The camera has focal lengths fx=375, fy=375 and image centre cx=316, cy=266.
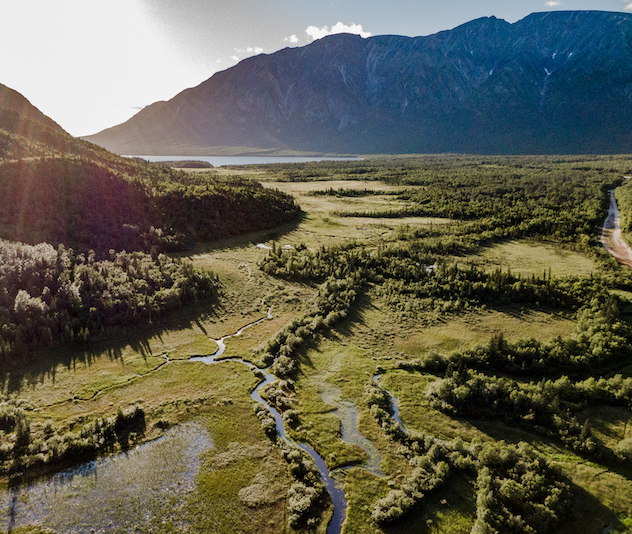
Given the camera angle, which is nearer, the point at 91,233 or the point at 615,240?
the point at 91,233

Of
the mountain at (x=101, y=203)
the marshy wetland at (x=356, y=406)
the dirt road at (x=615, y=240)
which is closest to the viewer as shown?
the marshy wetland at (x=356, y=406)

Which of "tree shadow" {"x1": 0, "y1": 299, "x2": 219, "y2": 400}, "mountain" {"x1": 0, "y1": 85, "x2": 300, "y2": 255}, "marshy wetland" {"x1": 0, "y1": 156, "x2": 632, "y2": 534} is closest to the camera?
"marshy wetland" {"x1": 0, "y1": 156, "x2": 632, "y2": 534}

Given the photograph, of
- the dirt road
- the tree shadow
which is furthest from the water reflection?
the dirt road

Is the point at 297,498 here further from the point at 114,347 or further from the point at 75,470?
the point at 114,347

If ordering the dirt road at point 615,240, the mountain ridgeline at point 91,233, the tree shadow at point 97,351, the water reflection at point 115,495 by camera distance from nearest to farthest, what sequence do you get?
the water reflection at point 115,495 → the tree shadow at point 97,351 → the mountain ridgeline at point 91,233 → the dirt road at point 615,240

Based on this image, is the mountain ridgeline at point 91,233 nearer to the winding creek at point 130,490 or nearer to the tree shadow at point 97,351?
the tree shadow at point 97,351

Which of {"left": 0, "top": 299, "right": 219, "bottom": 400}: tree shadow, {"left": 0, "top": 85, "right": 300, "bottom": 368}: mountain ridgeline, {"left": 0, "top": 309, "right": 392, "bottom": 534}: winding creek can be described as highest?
{"left": 0, "top": 85, "right": 300, "bottom": 368}: mountain ridgeline

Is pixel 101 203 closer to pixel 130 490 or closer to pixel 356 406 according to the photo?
pixel 130 490

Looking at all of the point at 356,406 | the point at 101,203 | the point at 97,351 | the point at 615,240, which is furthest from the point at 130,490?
the point at 615,240

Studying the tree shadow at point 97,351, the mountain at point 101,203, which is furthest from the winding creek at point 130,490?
the mountain at point 101,203

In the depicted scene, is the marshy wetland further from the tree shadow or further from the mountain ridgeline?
the mountain ridgeline
